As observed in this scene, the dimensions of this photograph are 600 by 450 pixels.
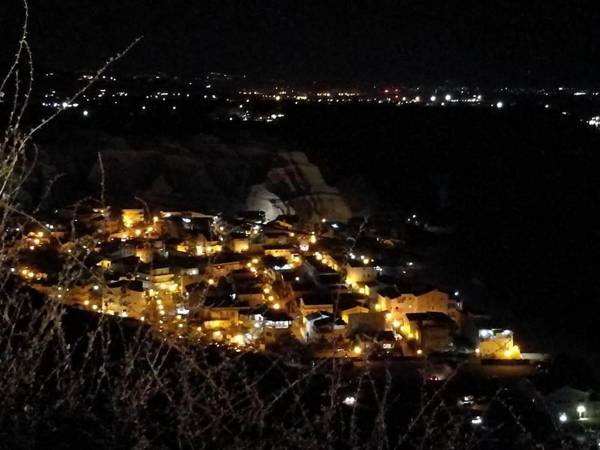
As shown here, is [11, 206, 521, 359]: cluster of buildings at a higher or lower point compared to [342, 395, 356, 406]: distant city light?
lower

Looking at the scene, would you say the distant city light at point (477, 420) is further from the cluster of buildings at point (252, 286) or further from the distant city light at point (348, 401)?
the cluster of buildings at point (252, 286)

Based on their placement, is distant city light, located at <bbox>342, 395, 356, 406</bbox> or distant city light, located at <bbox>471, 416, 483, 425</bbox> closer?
distant city light, located at <bbox>342, 395, 356, 406</bbox>

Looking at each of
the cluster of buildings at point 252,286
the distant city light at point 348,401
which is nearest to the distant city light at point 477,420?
the distant city light at point 348,401

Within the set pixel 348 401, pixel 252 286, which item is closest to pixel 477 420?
pixel 348 401

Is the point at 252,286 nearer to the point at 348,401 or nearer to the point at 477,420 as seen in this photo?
the point at 348,401

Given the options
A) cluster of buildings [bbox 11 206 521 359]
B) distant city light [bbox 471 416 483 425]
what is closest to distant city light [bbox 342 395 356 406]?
cluster of buildings [bbox 11 206 521 359]

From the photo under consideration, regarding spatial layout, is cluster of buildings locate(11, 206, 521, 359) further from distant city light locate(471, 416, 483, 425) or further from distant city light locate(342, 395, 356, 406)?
distant city light locate(471, 416, 483, 425)

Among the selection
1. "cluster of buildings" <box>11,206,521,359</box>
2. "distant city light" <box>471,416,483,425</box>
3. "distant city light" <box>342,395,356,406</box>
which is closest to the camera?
"distant city light" <box>342,395,356,406</box>

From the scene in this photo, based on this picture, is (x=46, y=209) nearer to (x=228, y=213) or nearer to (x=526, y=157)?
(x=228, y=213)

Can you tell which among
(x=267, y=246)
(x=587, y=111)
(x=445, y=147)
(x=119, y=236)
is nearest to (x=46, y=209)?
(x=119, y=236)
